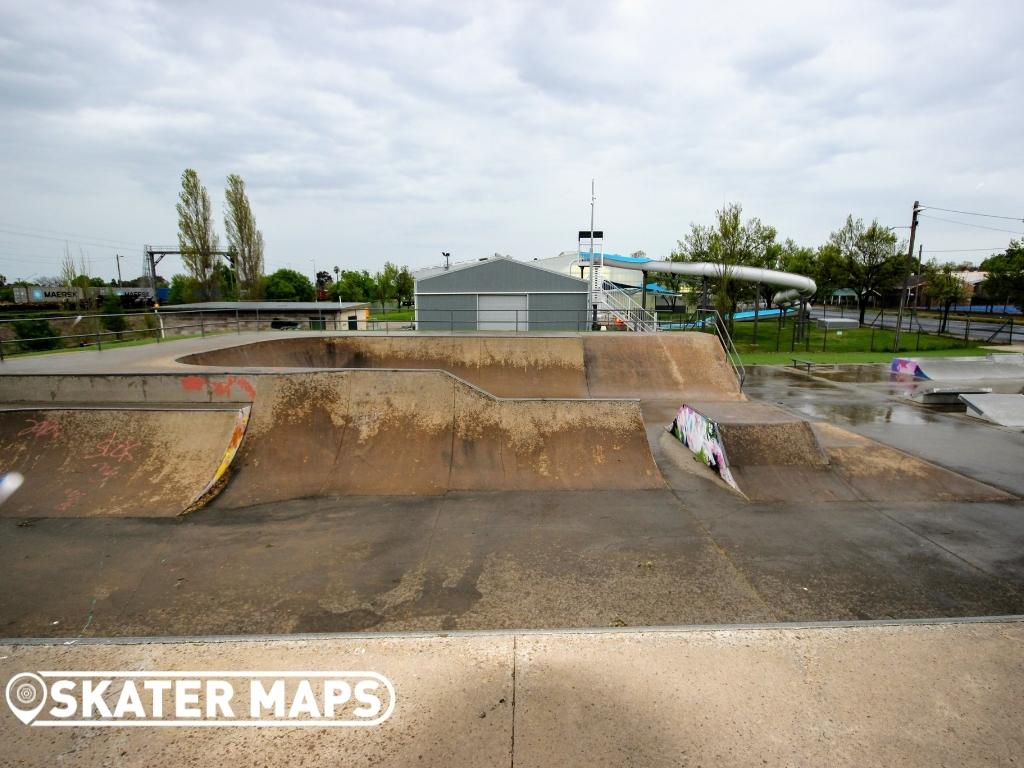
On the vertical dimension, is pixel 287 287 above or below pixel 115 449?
above

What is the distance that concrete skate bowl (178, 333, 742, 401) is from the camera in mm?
13422

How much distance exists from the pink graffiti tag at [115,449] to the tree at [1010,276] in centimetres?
4587

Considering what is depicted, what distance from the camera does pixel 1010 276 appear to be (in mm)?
33406

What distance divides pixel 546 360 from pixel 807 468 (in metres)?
7.35

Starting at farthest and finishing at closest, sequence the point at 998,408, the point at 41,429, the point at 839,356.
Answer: the point at 839,356 → the point at 998,408 → the point at 41,429

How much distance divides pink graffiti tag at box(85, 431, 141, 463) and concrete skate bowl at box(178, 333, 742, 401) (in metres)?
5.81

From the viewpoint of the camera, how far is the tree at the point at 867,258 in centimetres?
3809

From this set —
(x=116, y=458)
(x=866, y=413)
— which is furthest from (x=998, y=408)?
(x=116, y=458)

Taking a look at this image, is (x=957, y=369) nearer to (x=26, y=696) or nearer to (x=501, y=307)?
(x=501, y=307)

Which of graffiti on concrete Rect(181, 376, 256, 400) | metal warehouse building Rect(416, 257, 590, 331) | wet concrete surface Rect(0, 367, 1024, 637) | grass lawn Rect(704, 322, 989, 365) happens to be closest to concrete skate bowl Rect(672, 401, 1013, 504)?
wet concrete surface Rect(0, 367, 1024, 637)

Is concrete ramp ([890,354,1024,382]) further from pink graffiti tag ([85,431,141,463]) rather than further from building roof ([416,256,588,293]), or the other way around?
pink graffiti tag ([85,431,141,463])

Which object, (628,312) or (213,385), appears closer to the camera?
(213,385)

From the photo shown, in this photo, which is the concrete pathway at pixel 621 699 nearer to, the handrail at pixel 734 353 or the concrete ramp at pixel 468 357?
the concrete ramp at pixel 468 357

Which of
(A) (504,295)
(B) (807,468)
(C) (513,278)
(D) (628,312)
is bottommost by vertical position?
(B) (807,468)
